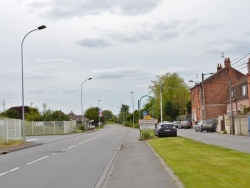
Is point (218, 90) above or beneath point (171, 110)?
above

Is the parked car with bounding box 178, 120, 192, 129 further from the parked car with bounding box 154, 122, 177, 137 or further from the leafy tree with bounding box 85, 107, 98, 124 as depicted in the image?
the leafy tree with bounding box 85, 107, 98, 124

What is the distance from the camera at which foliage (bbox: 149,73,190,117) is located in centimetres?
10426

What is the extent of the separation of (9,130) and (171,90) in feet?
240

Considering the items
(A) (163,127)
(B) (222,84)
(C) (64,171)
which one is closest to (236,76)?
(B) (222,84)

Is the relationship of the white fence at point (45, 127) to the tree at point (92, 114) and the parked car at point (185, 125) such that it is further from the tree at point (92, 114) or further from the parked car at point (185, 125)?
the tree at point (92, 114)

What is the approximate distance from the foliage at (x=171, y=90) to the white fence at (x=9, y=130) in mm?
66298

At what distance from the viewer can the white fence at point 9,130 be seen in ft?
119

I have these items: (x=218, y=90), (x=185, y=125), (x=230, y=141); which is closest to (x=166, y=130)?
(x=230, y=141)

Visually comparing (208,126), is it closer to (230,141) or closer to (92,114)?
(230,141)

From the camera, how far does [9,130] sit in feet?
123

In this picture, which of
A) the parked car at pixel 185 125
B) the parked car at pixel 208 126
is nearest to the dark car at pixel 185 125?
the parked car at pixel 185 125

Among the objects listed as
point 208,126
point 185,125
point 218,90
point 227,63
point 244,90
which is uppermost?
point 227,63

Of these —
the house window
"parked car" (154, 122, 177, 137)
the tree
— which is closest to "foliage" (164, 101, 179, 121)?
the house window

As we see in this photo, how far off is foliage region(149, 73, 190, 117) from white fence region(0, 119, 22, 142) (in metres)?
66.3
